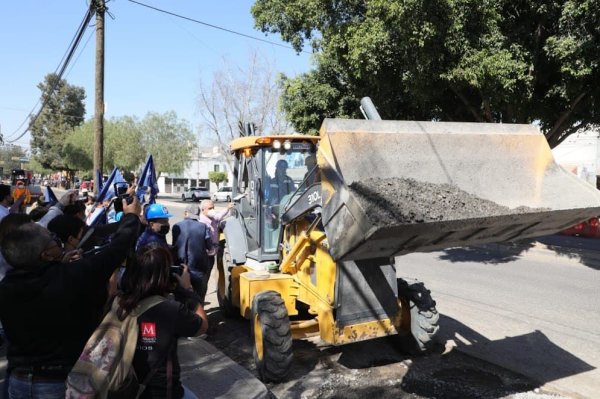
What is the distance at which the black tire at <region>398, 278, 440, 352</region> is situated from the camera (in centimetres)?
505

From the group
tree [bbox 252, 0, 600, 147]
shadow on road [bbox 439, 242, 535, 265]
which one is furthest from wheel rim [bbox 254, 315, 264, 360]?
shadow on road [bbox 439, 242, 535, 265]

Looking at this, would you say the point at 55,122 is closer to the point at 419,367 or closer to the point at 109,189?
the point at 109,189

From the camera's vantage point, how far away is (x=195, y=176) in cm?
6625

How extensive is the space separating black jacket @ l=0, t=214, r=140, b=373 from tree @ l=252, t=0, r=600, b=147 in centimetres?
929

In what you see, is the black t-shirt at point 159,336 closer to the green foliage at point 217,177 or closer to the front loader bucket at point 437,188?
the front loader bucket at point 437,188

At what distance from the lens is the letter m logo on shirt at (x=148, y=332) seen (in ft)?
7.76

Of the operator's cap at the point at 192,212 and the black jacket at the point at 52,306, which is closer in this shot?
the black jacket at the point at 52,306

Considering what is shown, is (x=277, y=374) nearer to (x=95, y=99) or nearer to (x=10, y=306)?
(x=10, y=306)

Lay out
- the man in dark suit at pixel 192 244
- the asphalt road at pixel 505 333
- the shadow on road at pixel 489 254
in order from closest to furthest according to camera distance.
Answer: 1. the asphalt road at pixel 505 333
2. the man in dark suit at pixel 192 244
3. the shadow on road at pixel 489 254

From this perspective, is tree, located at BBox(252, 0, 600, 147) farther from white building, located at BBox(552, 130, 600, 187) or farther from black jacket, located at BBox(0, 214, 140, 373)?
white building, located at BBox(552, 130, 600, 187)

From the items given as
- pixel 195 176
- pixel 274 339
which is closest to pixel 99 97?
pixel 274 339

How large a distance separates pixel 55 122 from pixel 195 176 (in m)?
25.2

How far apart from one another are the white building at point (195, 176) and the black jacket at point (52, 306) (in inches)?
2243

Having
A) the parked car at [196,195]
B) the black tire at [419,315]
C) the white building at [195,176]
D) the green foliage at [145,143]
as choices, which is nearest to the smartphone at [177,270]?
the black tire at [419,315]
